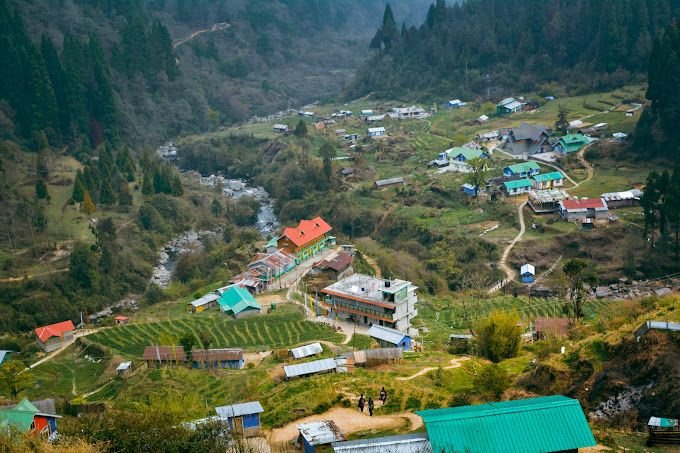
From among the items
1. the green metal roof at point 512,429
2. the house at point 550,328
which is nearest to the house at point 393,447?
the green metal roof at point 512,429

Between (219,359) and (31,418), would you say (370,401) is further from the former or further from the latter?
(219,359)

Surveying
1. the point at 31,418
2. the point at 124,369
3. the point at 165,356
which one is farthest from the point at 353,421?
the point at 124,369

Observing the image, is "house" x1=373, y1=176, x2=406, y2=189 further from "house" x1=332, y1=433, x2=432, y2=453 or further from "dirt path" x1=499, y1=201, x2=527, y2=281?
"house" x1=332, y1=433, x2=432, y2=453

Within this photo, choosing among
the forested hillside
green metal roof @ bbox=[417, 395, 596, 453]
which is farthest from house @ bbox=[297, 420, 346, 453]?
the forested hillside

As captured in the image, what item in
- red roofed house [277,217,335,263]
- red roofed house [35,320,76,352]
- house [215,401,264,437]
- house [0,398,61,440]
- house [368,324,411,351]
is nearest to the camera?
house [0,398,61,440]

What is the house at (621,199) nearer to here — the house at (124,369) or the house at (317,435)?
the house at (124,369)

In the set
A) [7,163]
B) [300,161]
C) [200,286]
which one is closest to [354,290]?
[200,286]
